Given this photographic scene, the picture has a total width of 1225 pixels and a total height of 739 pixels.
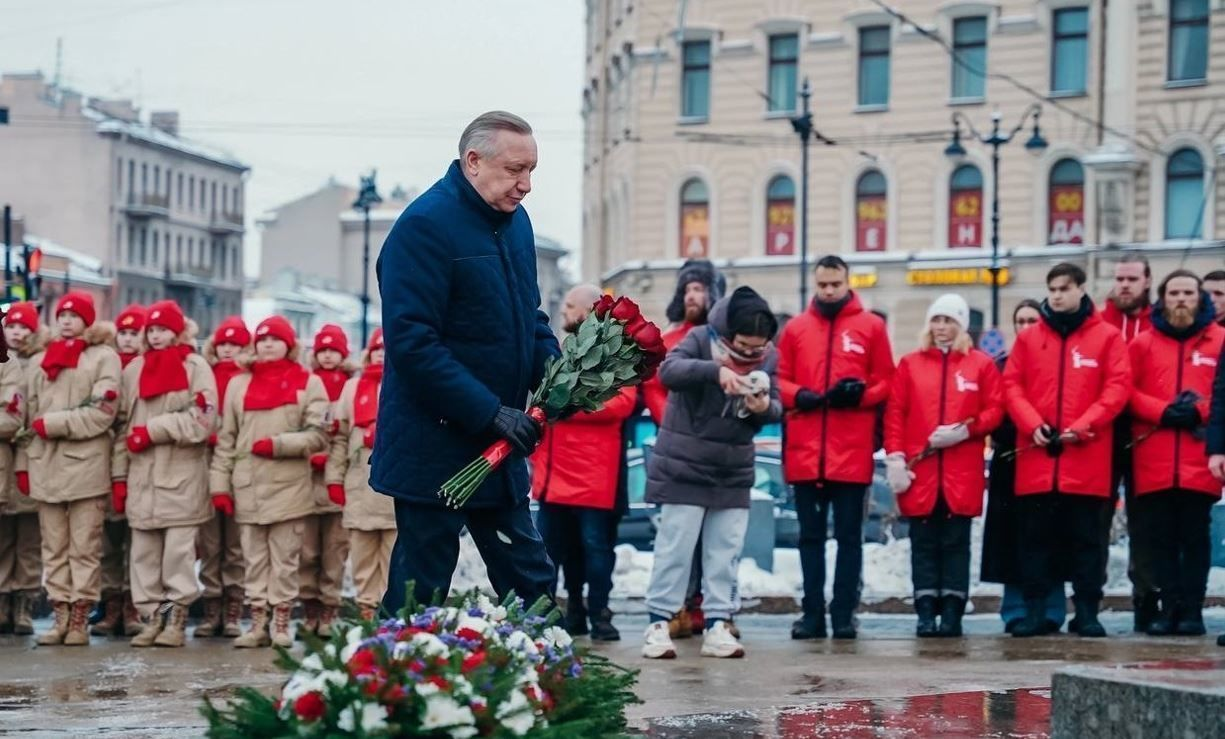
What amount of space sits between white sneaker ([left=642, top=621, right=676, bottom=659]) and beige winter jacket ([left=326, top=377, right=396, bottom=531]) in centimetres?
201

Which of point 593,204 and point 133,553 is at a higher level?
point 593,204

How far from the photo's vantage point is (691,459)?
12.2 meters

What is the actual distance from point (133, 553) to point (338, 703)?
7.70 meters

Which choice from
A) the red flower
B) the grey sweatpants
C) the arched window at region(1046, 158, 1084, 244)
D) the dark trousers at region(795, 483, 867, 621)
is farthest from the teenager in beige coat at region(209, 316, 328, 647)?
the arched window at region(1046, 158, 1084, 244)

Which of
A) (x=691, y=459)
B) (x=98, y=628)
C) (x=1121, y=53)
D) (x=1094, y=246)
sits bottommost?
(x=98, y=628)

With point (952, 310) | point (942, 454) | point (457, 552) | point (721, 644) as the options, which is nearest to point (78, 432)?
point (721, 644)

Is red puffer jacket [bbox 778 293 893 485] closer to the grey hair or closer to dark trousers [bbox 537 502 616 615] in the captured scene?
dark trousers [bbox 537 502 616 615]

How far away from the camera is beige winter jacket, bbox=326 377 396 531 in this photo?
1338 centimetres

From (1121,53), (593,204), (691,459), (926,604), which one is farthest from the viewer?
(593,204)

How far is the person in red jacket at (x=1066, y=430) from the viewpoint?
43.2 feet

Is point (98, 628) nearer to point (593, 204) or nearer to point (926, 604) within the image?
point (926, 604)

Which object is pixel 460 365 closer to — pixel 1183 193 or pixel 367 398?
pixel 367 398

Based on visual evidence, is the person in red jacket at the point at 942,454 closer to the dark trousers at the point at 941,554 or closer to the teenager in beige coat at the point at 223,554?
the dark trousers at the point at 941,554

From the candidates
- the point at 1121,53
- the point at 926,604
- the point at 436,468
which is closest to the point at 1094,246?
the point at 1121,53
